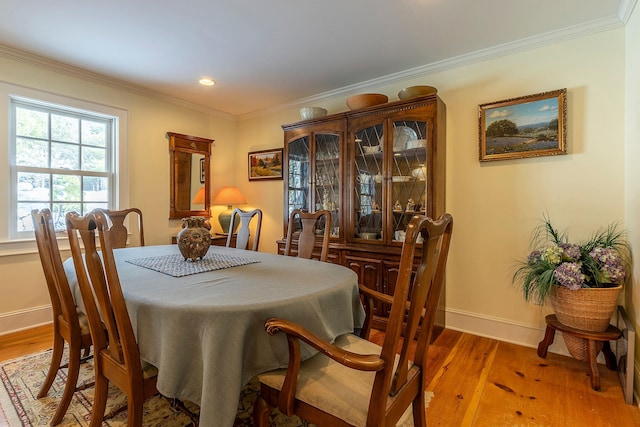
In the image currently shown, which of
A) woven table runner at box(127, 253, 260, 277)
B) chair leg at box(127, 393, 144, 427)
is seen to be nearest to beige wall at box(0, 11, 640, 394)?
woven table runner at box(127, 253, 260, 277)

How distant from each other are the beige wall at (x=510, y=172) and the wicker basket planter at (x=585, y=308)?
0.48ft

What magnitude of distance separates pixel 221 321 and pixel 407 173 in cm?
224

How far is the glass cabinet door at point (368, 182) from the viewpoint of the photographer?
3.04 metres

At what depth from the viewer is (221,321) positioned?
1087 millimetres

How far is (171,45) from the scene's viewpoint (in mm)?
2615

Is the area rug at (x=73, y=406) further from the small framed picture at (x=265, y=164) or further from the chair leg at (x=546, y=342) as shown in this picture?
the small framed picture at (x=265, y=164)

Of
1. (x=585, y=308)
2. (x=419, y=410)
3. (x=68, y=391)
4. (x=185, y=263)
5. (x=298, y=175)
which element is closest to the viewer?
(x=419, y=410)

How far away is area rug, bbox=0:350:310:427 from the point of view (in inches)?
64.1

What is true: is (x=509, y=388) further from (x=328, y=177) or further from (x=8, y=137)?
(x=8, y=137)

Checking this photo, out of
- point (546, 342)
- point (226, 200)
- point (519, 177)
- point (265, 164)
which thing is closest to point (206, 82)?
point (265, 164)

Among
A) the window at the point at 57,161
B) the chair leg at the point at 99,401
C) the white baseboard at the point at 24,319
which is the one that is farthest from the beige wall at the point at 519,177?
the white baseboard at the point at 24,319

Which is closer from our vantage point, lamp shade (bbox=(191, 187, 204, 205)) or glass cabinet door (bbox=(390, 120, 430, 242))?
glass cabinet door (bbox=(390, 120, 430, 242))

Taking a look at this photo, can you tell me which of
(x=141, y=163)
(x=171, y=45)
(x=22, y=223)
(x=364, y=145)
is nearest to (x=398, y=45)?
(x=364, y=145)

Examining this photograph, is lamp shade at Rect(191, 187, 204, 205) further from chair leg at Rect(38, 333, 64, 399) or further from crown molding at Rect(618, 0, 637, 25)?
crown molding at Rect(618, 0, 637, 25)
